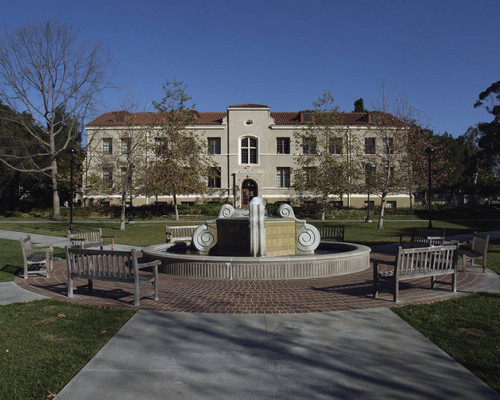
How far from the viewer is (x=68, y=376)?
13.7 ft

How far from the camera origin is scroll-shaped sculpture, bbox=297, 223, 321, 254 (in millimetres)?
11078

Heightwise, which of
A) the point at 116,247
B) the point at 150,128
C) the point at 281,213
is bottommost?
the point at 116,247

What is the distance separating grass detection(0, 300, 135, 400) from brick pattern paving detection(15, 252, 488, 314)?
650 millimetres

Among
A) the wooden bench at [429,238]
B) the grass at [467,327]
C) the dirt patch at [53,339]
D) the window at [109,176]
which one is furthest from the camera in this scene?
the window at [109,176]

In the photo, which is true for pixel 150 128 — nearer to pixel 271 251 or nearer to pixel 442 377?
pixel 271 251

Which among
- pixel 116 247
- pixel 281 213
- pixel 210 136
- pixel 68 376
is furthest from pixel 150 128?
pixel 68 376

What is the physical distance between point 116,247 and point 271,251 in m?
7.87

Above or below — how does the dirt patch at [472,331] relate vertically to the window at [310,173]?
below

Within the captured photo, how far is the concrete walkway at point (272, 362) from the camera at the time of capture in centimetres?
382

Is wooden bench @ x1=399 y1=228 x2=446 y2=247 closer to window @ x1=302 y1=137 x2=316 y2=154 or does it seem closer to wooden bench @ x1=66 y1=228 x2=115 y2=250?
wooden bench @ x1=66 y1=228 x2=115 y2=250

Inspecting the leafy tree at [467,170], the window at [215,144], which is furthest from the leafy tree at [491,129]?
the window at [215,144]

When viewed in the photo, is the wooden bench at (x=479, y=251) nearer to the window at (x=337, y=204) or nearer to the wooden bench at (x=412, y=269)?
the wooden bench at (x=412, y=269)

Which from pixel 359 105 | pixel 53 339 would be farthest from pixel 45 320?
pixel 359 105

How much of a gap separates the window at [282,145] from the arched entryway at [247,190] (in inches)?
171
